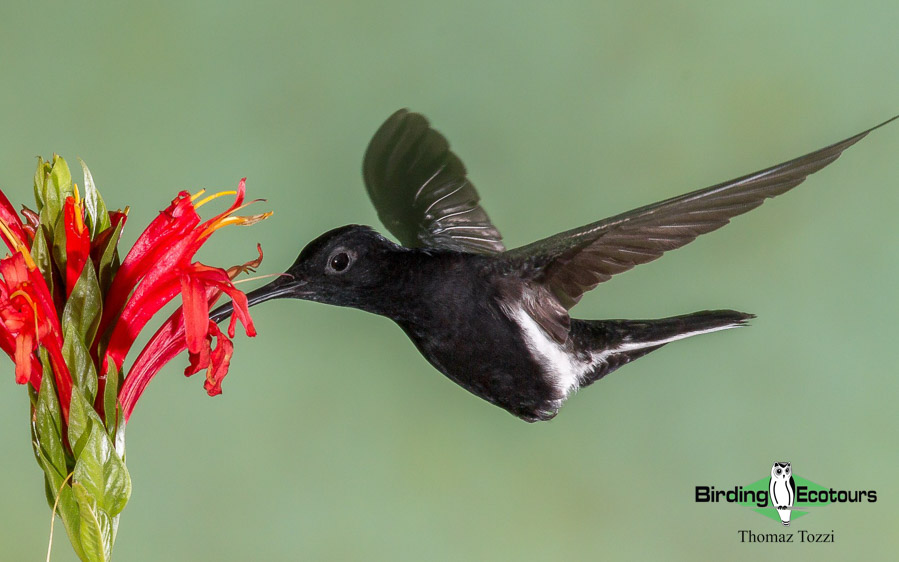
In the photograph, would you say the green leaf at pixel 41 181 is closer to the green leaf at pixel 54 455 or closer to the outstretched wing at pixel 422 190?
the green leaf at pixel 54 455

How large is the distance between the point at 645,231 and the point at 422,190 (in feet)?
0.63

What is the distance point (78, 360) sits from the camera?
0.40 m

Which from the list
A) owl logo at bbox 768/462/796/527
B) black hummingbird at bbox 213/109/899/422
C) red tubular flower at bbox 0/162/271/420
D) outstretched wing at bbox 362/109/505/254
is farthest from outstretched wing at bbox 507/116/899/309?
owl logo at bbox 768/462/796/527

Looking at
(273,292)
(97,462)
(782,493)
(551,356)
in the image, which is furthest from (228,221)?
(782,493)

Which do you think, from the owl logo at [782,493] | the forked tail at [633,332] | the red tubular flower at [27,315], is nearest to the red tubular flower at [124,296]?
the red tubular flower at [27,315]

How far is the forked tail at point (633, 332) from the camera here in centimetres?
63

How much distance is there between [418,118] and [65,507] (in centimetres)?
36

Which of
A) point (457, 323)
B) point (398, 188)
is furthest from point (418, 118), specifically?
point (457, 323)

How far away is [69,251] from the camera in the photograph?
0.41 m

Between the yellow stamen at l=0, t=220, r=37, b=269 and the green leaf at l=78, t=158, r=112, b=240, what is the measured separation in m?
0.04

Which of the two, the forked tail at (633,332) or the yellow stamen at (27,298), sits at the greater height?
the forked tail at (633,332)

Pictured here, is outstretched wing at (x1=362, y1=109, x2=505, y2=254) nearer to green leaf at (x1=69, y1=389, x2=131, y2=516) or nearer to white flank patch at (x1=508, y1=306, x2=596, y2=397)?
white flank patch at (x1=508, y1=306, x2=596, y2=397)

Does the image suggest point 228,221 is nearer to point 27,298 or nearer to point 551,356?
point 27,298

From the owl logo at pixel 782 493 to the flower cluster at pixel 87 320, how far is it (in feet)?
2.19
